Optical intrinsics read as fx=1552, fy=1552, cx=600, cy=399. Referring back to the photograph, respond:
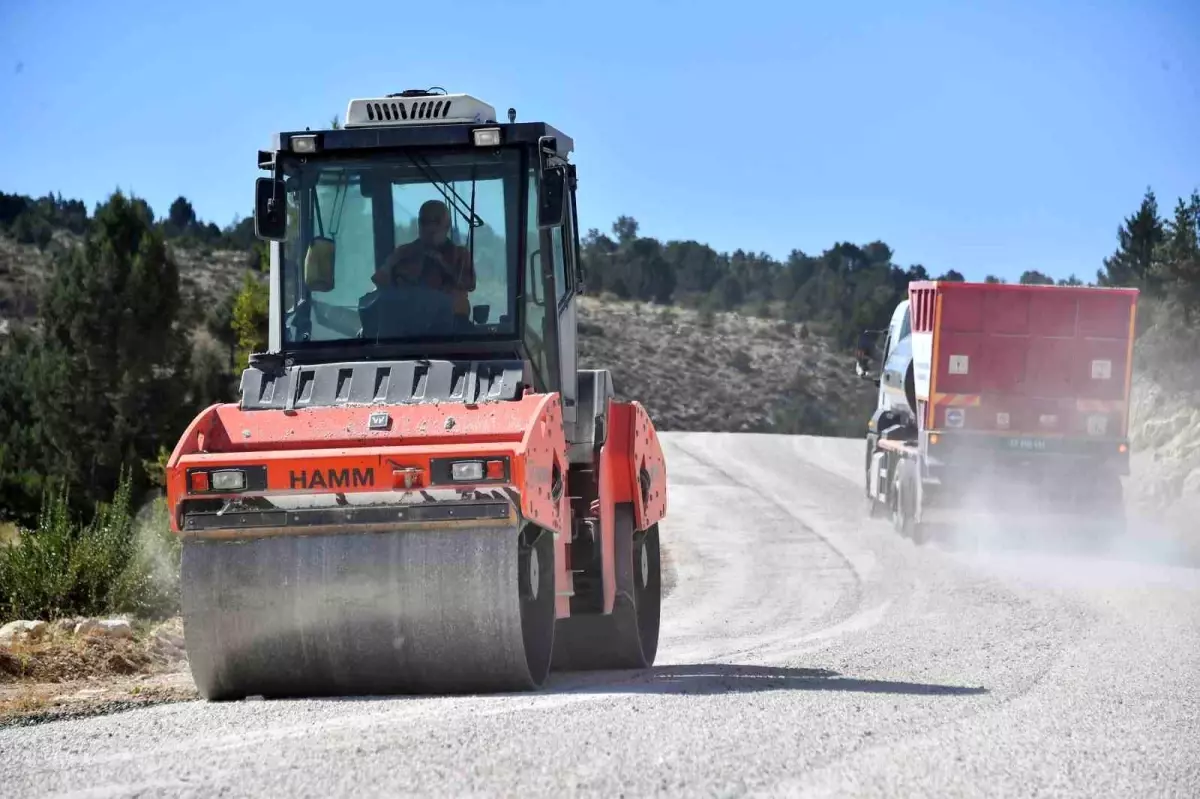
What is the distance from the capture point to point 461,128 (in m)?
8.72

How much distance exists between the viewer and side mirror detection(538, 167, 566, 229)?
8.19 metres

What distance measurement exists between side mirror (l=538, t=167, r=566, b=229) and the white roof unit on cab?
0.88m

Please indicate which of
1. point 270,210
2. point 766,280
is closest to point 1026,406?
point 270,210

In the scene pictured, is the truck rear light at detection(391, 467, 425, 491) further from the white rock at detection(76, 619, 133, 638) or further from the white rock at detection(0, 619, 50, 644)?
the white rock at detection(0, 619, 50, 644)

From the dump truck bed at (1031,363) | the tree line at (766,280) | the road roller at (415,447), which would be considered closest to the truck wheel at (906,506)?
the dump truck bed at (1031,363)

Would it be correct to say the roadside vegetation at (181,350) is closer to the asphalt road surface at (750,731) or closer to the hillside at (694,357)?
the hillside at (694,357)

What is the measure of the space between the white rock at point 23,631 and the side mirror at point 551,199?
6097 millimetres

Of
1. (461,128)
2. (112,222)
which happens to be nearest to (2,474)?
(112,222)

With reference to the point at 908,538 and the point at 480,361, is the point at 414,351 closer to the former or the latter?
the point at 480,361

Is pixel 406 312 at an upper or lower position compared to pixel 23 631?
upper

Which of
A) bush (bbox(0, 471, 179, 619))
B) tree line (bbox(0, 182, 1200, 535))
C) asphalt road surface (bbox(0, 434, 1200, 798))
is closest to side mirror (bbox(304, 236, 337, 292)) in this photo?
asphalt road surface (bbox(0, 434, 1200, 798))

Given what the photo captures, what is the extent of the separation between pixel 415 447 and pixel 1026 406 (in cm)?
1394

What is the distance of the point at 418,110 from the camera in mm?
8953

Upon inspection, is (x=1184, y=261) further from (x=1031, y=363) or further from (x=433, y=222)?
(x=433, y=222)
